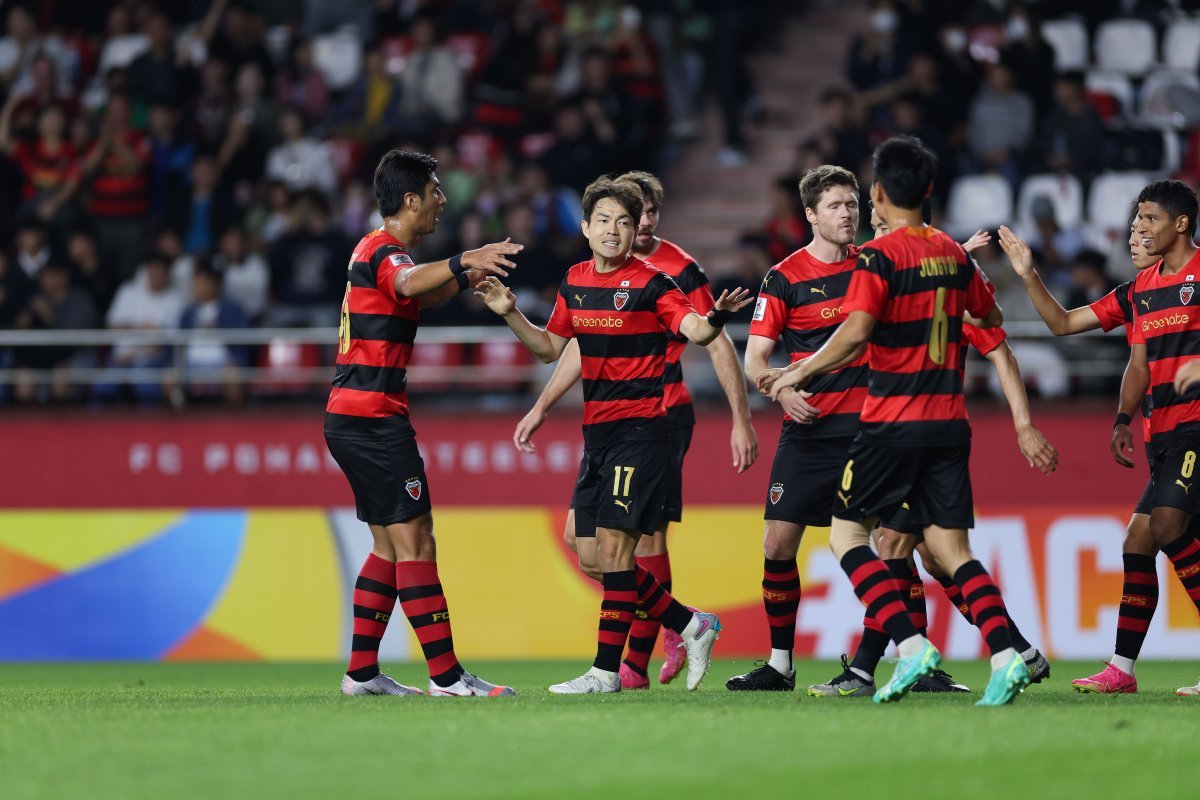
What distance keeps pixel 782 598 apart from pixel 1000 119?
8874 mm

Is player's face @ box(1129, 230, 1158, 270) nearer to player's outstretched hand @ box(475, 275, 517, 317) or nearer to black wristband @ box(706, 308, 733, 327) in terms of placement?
black wristband @ box(706, 308, 733, 327)

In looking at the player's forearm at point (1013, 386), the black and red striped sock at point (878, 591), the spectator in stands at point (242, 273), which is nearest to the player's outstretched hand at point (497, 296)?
the black and red striped sock at point (878, 591)

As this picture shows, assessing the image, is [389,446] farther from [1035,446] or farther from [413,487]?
[1035,446]

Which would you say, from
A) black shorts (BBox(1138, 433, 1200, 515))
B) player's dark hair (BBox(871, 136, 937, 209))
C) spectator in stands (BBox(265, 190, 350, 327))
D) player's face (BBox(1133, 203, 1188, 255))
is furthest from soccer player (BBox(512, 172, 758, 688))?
spectator in stands (BBox(265, 190, 350, 327))

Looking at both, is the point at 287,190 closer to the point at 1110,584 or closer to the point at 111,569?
the point at 111,569

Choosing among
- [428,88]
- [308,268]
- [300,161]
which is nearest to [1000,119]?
[428,88]

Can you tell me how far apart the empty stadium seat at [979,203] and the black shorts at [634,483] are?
26.3 feet

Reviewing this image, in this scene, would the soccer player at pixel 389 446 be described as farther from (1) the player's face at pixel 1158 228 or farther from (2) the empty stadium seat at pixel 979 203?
(2) the empty stadium seat at pixel 979 203

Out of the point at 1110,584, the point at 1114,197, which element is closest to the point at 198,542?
the point at 1110,584

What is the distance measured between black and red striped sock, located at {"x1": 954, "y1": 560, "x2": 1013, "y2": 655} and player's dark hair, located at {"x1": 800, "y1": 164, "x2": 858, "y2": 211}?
7.15 ft

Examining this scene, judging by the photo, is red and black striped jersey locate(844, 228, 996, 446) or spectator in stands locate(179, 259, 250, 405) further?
spectator in stands locate(179, 259, 250, 405)

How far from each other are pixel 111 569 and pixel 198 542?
2.33 feet

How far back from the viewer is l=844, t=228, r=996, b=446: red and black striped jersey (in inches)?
267

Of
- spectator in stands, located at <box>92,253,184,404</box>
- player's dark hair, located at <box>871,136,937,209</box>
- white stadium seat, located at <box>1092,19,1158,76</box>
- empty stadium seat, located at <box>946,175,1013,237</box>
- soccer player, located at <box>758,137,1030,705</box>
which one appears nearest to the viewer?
soccer player, located at <box>758,137,1030,705</box>
